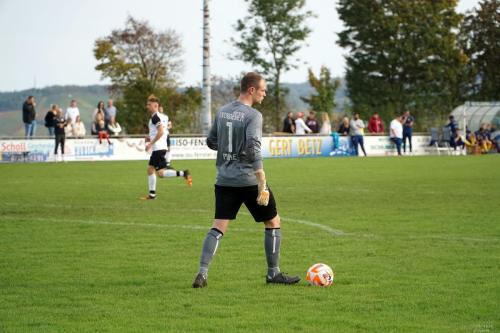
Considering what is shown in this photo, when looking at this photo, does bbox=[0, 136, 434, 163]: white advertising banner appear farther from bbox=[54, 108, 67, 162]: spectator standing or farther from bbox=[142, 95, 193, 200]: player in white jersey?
bbox=[142, 95, 193, 200]: player in white jersey

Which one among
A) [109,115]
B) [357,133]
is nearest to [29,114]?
[109,115]

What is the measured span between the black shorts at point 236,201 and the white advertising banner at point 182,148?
28700 mm

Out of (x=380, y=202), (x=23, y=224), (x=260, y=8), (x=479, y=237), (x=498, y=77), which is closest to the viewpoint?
(x=479, y=237)

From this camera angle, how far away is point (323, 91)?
7381 centimetres

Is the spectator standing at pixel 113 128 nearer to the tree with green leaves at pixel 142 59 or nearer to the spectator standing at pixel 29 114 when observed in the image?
the spectator standing at pixel 29 114

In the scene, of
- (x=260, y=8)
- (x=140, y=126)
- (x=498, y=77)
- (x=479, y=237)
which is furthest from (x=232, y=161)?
(x=498, y=77)

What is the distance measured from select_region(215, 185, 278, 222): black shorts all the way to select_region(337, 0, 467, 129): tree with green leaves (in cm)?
7166

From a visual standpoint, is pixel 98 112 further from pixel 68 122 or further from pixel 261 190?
pixel 261 190

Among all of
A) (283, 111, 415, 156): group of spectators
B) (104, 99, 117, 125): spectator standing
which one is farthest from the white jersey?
(283, 111, 415, 156): group of spectators

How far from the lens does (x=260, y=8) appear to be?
243 feet

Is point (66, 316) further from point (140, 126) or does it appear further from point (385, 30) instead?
point (385, 30)

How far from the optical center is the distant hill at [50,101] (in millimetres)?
83688

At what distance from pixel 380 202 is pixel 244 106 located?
896 cm

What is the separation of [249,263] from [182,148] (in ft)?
100
